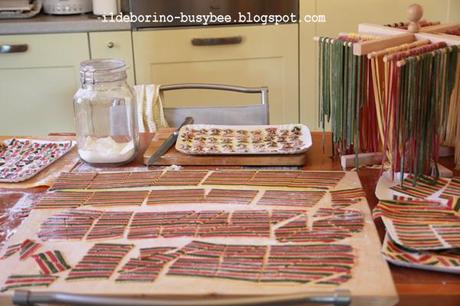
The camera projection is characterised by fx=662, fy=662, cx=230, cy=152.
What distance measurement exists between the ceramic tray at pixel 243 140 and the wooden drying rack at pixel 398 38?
129 mm

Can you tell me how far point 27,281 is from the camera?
0.94m

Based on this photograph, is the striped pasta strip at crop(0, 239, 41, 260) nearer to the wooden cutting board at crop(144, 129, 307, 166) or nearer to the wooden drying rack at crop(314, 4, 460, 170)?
the wooden cutting board at crop(144, 129, 307, 166)

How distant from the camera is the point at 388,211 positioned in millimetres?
1143

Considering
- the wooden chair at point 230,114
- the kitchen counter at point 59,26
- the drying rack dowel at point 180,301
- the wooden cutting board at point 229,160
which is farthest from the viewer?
the kitchen counter at point 59,26

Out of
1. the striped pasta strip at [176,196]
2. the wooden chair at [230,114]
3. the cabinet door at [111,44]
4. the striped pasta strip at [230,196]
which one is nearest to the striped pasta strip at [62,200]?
the striped pasta strip at [176,196]

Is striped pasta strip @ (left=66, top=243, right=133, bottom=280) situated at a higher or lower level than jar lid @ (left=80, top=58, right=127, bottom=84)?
lower

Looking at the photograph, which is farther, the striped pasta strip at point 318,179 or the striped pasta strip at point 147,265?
the striped pasta strip at point 318,179

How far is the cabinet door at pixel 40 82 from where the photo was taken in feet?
8.85

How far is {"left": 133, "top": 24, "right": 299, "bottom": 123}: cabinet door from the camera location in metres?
2.73

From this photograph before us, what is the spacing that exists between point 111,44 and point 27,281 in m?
1.87

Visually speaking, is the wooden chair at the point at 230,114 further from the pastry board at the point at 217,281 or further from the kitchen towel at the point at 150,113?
the pastry board at the point at 217,281

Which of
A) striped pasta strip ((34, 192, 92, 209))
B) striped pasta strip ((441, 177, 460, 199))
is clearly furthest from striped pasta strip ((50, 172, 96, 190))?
striped pasta strip ((441, 177, 460, 199))

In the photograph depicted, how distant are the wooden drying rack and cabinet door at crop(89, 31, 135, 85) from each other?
1423 millimetres

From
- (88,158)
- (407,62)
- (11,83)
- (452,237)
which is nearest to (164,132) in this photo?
(88,158)
